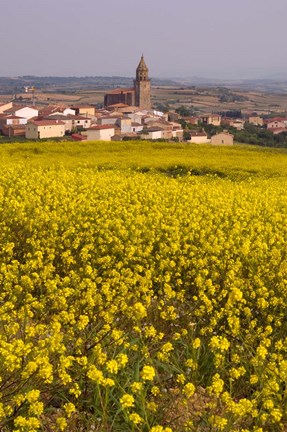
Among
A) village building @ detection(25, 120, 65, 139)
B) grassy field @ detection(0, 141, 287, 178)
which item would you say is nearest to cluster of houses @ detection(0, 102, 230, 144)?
village building @ detection(25, 120, 65, 139)

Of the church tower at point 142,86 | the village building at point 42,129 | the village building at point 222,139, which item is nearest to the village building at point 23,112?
the village building at point 42,129

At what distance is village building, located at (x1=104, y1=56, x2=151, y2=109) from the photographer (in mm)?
138250

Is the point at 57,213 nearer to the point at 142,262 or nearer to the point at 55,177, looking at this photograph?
the point at 142,262

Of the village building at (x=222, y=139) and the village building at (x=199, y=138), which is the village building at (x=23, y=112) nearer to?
the village building at (x=199, y=138)

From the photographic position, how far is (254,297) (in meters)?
6.27

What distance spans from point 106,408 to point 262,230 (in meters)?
4.89

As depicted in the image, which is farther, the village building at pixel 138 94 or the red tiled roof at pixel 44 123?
the village building at pixel 138 94

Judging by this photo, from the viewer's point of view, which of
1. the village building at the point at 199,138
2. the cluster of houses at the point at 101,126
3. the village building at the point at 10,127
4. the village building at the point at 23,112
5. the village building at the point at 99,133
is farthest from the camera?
the village building at the point at 23,112

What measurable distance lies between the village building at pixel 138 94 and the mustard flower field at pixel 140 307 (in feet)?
429

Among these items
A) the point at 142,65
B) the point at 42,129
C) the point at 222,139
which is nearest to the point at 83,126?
the point at 42,129

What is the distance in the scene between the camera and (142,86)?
13988 centimetres

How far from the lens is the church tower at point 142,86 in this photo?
137750 millimetres

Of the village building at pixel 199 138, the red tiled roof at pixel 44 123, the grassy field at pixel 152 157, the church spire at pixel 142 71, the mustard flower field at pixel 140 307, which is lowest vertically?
the village building at pixel 199 138

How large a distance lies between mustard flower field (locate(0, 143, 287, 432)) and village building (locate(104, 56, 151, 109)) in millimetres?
130758
